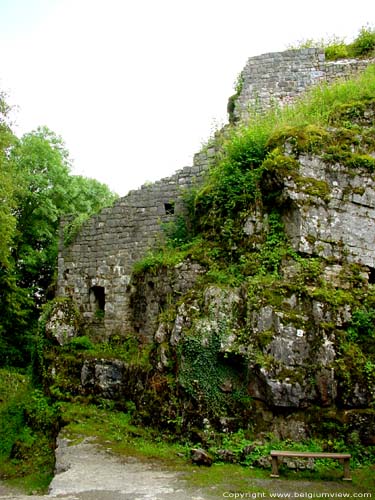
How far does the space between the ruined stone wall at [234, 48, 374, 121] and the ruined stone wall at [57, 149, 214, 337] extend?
10.8 feet

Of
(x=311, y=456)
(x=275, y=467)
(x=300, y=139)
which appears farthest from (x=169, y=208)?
(x=311, y=456)

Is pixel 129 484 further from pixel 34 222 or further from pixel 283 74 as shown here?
pixel 34 222

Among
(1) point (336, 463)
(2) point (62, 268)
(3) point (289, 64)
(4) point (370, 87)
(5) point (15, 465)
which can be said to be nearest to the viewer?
(1) point (336, 463)

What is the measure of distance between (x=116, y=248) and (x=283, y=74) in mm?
7892

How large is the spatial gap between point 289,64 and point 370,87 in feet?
12.7

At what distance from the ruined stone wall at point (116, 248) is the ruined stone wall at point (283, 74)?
10.8 feet

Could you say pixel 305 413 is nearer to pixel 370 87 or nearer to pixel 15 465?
pixel 15 465

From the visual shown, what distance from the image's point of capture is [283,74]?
18203 mm

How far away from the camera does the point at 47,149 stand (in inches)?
1057

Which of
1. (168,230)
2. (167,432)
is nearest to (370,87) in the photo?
(168,230)

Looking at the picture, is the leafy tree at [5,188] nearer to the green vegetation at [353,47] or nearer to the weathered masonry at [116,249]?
the weathered masonry at [116,249]

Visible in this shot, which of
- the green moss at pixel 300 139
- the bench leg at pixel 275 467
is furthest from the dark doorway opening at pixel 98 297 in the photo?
the bench leg at pixel 275 467

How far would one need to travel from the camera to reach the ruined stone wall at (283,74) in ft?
58.5

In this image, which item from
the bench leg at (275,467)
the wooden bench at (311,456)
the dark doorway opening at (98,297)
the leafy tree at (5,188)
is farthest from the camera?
the leafy tree at (5,188)
